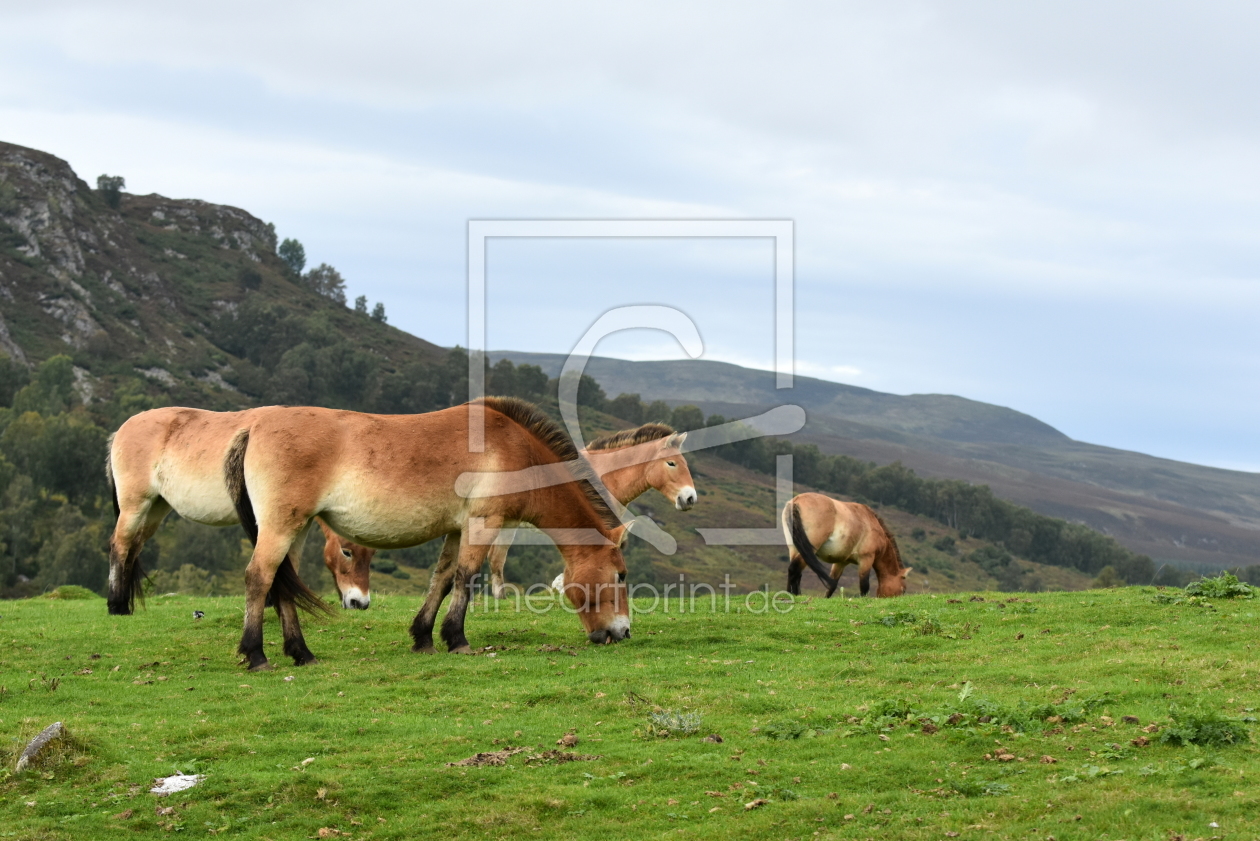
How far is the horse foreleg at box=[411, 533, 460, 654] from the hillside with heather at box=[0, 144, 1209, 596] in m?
52.7

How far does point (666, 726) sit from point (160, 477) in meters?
9.21

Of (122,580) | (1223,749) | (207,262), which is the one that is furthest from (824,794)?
(207,262)

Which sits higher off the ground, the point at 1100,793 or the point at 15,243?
the point at 15,243

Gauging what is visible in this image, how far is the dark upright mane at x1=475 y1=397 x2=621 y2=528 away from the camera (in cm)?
1391

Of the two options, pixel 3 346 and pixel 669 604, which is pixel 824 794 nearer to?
pixel 669 604

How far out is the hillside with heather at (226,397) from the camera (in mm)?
74312

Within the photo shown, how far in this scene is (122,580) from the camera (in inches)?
635

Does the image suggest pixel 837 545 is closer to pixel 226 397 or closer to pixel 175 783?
pixel 175 783

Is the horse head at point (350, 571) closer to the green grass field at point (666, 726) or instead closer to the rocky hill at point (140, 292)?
the green grass field at point (666, 726)

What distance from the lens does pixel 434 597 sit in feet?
44.2

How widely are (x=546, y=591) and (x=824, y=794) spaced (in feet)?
Result: 41.8

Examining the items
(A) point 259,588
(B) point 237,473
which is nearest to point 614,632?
(A) point 259,588

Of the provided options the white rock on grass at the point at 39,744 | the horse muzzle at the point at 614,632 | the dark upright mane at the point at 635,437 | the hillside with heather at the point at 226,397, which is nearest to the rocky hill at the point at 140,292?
the hillside with heather at the point at 226,397

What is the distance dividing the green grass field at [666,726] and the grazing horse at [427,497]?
79 centimetres
